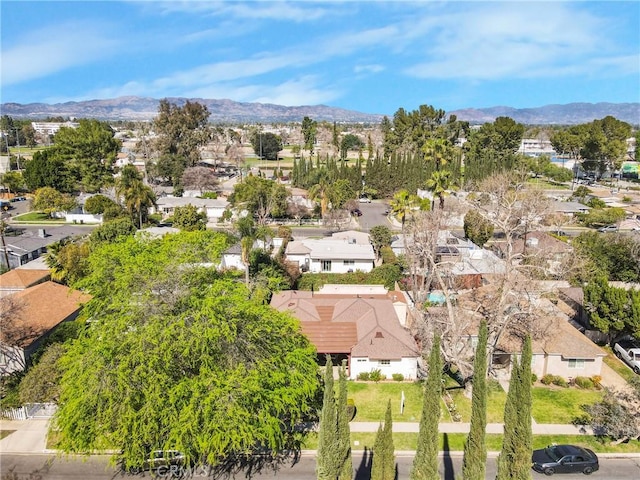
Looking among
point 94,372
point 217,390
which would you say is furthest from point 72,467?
point 217,390

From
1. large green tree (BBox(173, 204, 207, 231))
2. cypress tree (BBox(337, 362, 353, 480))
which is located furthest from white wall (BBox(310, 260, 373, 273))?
cypress tree (BBox(337, 362, 353, 480))

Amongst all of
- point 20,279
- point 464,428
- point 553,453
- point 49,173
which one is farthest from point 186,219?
point 553,453

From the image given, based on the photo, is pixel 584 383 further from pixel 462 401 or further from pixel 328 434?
pixel 328 434

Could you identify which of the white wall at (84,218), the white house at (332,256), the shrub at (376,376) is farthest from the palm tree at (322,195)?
the shrub at (376,376)

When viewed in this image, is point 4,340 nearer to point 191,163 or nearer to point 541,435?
point 541,435

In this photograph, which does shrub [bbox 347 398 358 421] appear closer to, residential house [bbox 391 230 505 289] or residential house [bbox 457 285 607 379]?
residential house [bbox 457 285 607 379]

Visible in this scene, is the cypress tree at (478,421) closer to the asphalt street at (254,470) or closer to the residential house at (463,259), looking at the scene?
the asphalt street at (254,470)

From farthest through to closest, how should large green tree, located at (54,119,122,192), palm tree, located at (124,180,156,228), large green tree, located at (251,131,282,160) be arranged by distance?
large green tree, located at (251,131,282,160) < large green tree, located at (54,119,122,192) < palm tree, located at (124,180,156,228)
